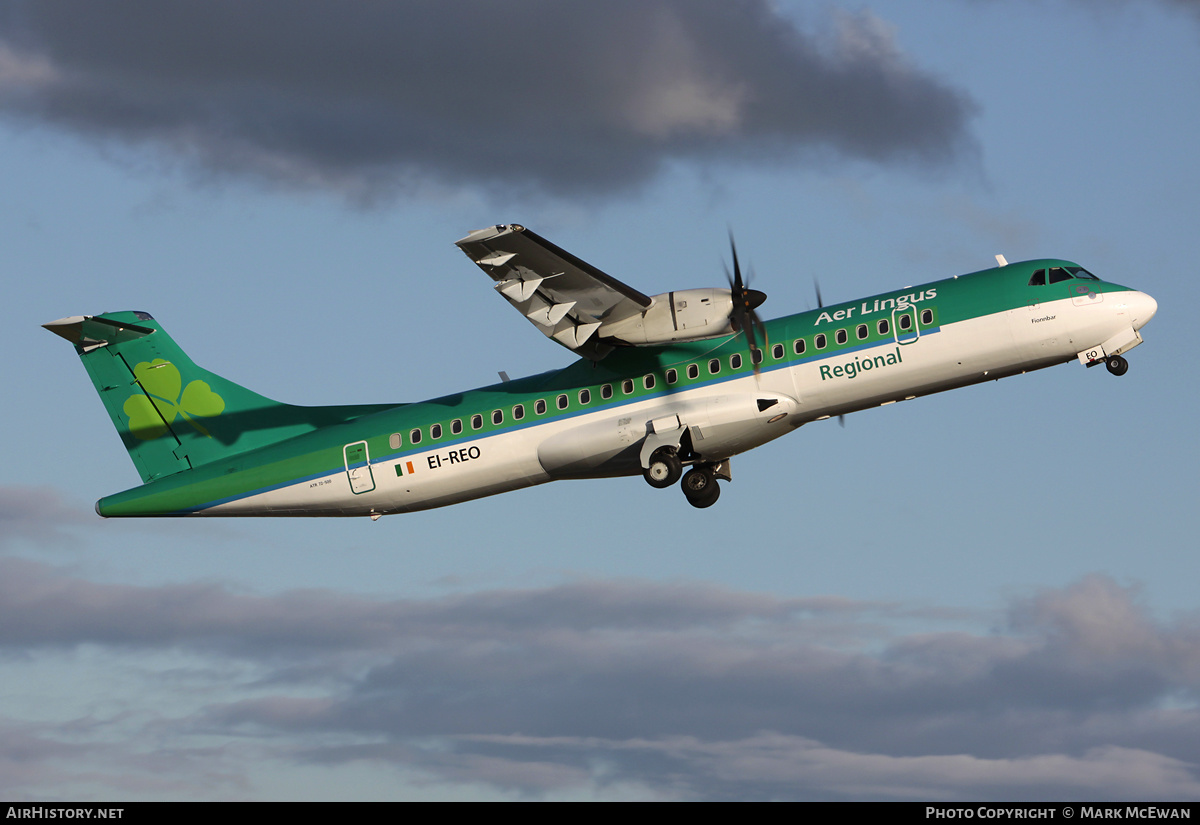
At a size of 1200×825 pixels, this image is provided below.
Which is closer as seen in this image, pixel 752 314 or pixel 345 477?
pixel 752 314

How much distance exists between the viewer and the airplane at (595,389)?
23562mm

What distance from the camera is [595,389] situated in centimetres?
2577

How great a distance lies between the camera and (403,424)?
27.2m

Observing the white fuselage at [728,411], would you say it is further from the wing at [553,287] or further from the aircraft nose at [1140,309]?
the wing at [553,287]

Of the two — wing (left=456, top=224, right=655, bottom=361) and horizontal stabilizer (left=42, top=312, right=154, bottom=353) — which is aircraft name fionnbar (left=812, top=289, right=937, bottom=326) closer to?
wing (left=456, top=224, right=655, bottom=361)

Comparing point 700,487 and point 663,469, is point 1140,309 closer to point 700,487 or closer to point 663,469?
point 700,487

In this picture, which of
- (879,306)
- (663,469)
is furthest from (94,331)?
(879,306)

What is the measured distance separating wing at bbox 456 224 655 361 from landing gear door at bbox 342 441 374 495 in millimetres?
5240

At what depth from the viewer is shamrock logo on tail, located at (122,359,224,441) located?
28875 millimetres

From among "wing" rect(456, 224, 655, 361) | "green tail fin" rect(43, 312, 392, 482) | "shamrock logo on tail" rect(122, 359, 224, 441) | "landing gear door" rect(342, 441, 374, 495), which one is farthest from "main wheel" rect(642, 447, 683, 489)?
"shamrock logo on tail" rect(122, 359, 224, 441)

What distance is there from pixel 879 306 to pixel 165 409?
1596cm
